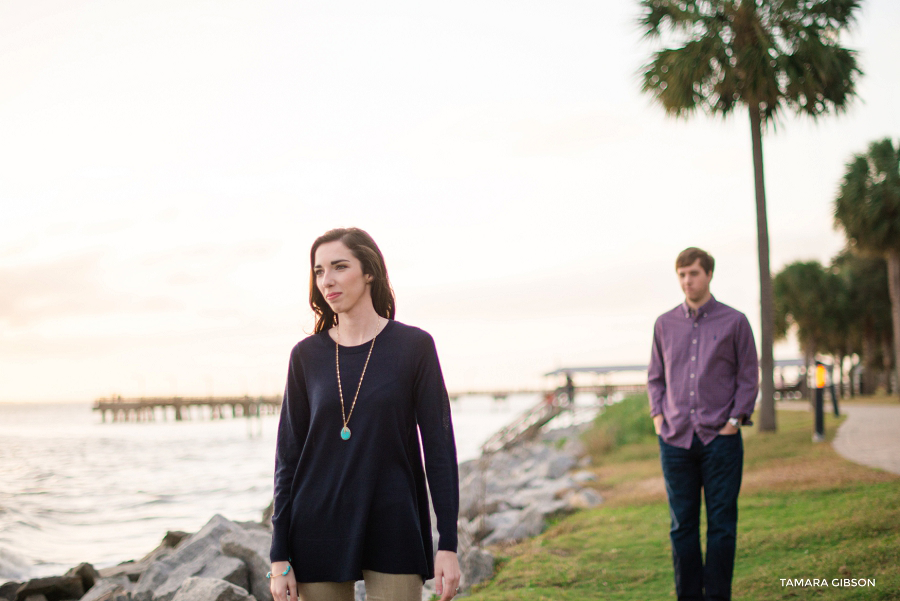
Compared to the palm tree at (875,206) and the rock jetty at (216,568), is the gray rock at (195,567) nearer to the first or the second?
the rock jetty at (216,568)

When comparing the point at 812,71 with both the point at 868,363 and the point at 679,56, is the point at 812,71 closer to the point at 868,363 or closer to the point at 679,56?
the point at 679,56

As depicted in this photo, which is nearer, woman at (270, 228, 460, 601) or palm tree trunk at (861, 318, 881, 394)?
woman at (270, 228, 460, 601)

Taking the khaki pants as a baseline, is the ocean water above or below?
below

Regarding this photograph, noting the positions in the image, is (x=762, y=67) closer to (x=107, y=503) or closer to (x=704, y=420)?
(x=704, y=420)

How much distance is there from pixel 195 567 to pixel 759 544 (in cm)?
483

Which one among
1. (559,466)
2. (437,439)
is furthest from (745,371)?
(559,466)

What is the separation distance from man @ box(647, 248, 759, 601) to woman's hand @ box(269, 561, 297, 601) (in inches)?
107

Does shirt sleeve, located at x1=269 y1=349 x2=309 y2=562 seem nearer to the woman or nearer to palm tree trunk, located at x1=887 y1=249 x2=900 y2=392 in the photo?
the woman

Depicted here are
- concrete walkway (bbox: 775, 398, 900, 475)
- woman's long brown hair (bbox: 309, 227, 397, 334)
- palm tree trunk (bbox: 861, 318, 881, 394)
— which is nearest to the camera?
woman's long brown hair (bbox: 309, 227, 397, 334)

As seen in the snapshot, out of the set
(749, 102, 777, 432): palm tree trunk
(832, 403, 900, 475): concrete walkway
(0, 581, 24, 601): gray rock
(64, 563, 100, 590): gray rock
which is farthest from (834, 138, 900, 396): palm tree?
(0, 581, 24, 601): gray rock

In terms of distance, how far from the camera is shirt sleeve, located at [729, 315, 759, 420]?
4078 millimetres

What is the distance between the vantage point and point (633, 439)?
1844 cm

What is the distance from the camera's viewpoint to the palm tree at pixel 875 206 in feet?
89.4

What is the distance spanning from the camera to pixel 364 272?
7.79 feet
